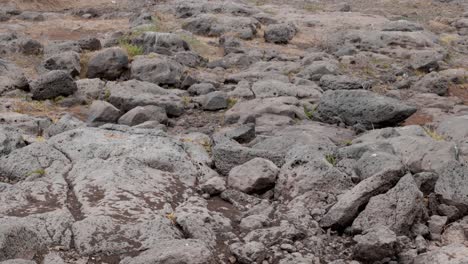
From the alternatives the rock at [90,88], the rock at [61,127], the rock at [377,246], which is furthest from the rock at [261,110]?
the rock at [377,246]

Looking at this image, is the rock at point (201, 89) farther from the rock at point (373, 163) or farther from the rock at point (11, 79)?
the rock at point (373, 163)

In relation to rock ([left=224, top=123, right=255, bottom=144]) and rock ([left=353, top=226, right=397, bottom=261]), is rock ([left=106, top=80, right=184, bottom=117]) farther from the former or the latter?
rock ([left=353, top=226, right=397, bottom=261])

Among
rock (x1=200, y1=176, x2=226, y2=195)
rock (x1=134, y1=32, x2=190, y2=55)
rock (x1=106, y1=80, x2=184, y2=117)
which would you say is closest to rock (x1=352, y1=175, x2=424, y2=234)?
rock (x1=200, y1=176, x2=226, y2=195)

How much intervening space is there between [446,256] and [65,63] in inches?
523

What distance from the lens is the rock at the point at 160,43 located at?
64.0 feet

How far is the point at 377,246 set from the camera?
6684mm

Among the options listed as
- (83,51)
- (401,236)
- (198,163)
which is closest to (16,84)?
(83,51)

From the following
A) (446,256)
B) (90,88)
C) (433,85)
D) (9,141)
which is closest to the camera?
(446,256)

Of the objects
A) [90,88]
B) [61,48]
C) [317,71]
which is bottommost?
[317,71]

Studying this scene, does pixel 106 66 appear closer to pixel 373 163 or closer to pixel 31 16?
pixel 373 163

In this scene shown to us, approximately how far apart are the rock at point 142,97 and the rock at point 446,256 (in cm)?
852

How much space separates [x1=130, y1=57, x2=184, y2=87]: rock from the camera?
53.7ft

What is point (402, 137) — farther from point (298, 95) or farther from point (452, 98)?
point (452, 98)

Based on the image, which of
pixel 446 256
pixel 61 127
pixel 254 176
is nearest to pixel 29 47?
pixel 61 127
